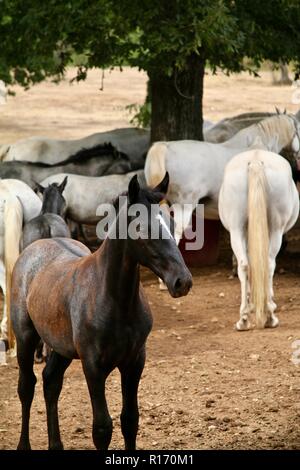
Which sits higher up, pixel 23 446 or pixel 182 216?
pixel 182 216

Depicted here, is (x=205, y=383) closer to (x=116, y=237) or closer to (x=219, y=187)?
(x=116, y=237)

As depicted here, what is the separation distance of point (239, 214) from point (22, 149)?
5.32 metres

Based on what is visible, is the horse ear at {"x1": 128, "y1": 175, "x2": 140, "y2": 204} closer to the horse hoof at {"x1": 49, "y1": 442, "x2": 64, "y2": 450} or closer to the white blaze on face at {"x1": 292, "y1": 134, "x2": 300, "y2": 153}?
the horse hoof at {"x1": 49, "y1": 442, "x2": 64, "y2": 450}

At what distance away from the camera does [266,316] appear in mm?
9656

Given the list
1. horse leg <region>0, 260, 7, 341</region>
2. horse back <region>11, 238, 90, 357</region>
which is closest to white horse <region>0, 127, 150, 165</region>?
horse leg <region>0, 260, 7, 341</region>

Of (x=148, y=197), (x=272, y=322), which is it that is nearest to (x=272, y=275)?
(x=272, y=322)

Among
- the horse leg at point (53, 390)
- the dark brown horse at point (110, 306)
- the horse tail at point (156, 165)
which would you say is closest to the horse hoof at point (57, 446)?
the horse leg at point (53, 390)

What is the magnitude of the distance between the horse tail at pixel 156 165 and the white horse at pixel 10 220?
1900mm

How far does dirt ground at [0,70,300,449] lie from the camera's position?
674 cm

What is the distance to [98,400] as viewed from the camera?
5496 mm

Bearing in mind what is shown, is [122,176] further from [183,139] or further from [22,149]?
[22,149]

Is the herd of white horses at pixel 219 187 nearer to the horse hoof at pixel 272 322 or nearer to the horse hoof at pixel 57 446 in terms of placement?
the horse hoof at pixel 272 322

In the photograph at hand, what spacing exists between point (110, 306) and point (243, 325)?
175 inches
